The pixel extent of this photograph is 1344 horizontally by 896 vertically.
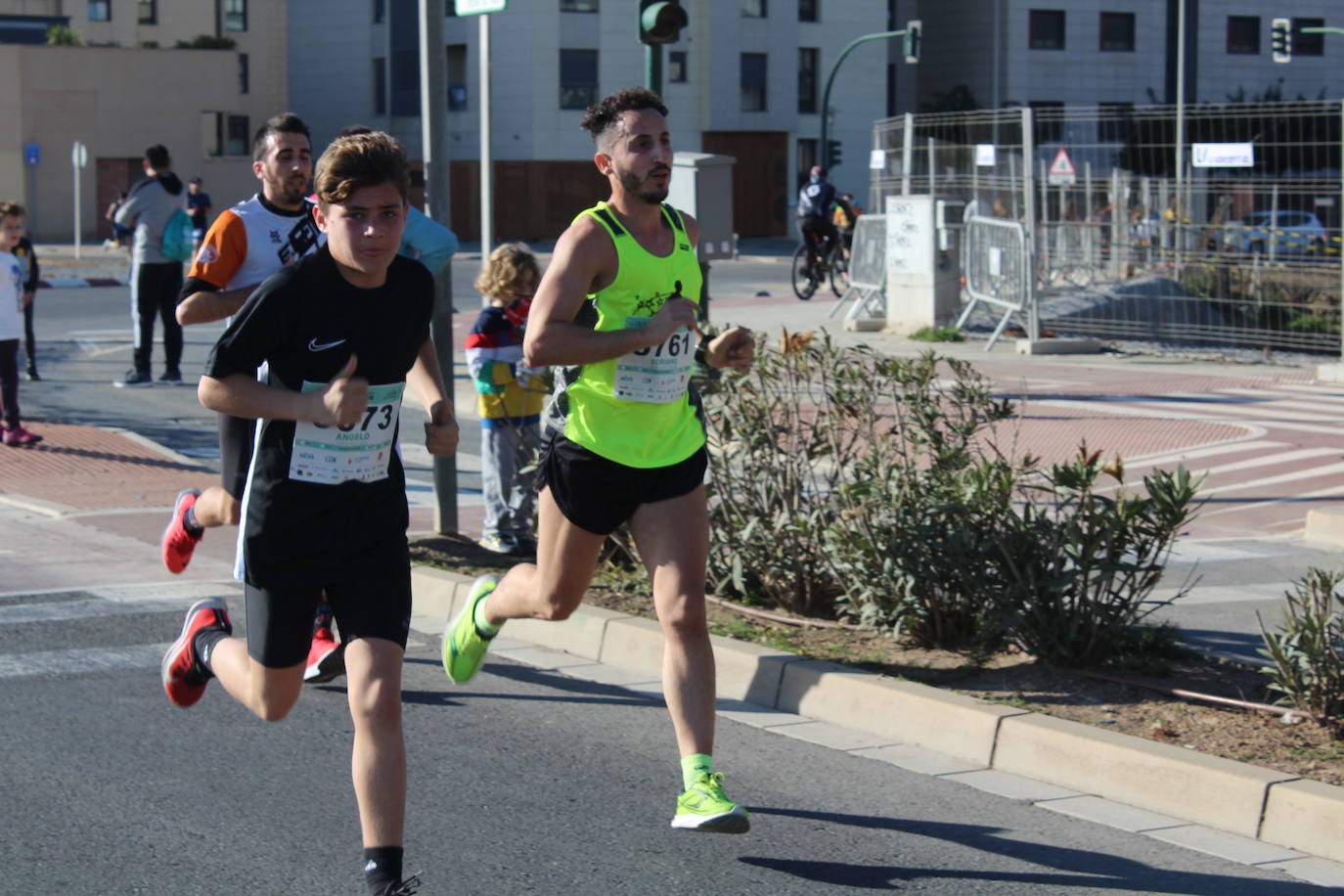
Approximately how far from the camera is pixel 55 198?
5234 cm

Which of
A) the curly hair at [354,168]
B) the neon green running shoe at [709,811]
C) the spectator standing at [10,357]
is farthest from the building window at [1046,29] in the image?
the curly hair at [354,168]

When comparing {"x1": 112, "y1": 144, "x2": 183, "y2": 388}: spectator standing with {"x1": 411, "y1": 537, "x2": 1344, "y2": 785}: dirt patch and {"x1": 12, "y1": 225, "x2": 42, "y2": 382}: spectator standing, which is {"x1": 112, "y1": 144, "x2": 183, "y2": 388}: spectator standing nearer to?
{"x1": 12, "y1": 225, "x2": 42, "y2": 382}: spectator standing

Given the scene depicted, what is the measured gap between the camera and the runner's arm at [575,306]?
470 cm

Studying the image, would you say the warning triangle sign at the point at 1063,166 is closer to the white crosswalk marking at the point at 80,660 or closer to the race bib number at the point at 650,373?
the white crosswalk marking at the point at 80,660

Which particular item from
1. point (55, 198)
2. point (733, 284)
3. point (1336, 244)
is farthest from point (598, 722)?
point (55, 198)

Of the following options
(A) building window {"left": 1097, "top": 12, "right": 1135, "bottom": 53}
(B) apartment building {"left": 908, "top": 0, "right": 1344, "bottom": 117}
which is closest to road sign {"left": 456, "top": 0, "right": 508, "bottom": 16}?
(B) apartment building {"left": 908, "top": 0, "right": 1344, "bottom": 117}

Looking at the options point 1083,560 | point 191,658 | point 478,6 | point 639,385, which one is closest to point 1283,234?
point 478,6

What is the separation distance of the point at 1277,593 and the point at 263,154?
490 centimetres

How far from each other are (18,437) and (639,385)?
8.30 meters

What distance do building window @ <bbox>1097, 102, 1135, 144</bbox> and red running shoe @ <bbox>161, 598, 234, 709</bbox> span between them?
15319 millimetres

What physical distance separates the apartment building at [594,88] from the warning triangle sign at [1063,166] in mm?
33331

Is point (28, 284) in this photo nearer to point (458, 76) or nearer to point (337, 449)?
point (337, 449)

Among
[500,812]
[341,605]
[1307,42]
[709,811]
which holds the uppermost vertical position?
[1307,42]

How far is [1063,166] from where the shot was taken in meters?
20.9
